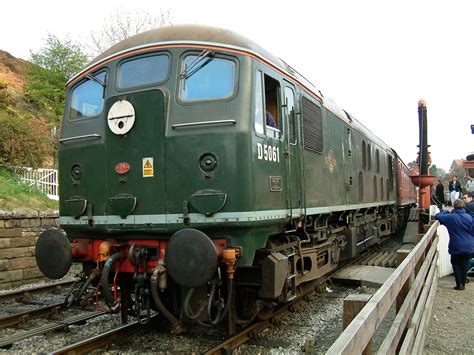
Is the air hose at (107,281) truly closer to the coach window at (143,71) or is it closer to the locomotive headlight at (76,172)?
the locomotive headlight at (76,172)

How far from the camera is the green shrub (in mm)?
14562

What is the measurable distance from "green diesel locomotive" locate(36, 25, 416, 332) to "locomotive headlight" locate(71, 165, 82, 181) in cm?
2

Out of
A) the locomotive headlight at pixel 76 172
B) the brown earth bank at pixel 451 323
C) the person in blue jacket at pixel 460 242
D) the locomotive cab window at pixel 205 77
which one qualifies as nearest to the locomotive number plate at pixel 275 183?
the locomotive cab window at pixel 205 77

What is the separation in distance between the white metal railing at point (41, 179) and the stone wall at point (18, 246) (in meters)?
4.55

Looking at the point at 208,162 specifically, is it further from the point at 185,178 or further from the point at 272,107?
the point at 272,107

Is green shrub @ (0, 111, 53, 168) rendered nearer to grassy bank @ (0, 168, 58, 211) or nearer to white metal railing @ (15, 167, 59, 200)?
white metal railing @ (15, 167, 59, 200)

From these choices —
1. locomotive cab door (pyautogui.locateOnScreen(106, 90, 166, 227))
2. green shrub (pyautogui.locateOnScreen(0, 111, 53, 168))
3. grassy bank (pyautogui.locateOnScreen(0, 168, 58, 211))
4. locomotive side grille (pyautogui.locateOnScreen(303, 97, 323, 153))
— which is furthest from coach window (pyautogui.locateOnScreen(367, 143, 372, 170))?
green shrub (pyautogui.locateOnScreen(0, 111, 53, 168))

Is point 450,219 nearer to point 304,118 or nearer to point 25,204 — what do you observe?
point 304,118

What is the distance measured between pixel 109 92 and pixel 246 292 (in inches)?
115

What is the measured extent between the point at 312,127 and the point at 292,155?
1111 mm

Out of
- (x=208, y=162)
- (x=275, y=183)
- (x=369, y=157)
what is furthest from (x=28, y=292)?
(x=369, y=157)

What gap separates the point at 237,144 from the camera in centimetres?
462

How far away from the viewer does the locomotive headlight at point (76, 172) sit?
18.0 feet

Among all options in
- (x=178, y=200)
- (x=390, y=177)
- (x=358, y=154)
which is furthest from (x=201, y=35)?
(x=390, y=177)
